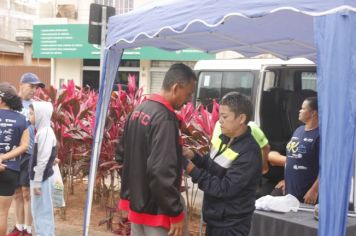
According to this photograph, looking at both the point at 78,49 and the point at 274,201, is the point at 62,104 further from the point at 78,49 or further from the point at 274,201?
the point at 78,49

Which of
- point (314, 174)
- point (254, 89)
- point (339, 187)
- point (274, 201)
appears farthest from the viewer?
point (254, 89)

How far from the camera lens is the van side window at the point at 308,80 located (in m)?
6.79

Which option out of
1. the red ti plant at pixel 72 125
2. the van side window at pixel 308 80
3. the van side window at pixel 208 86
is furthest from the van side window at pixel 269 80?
the red ti plant at pixel 72 125

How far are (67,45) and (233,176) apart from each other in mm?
17265

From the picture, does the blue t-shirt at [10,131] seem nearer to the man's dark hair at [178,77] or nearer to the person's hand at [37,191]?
the person's hand at [37,191]

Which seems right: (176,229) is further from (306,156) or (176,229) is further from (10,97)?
(10,97)

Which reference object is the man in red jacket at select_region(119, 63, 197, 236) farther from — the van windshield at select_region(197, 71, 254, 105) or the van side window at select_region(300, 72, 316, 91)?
the van windshield at select_region(197, 71, 254, 105)

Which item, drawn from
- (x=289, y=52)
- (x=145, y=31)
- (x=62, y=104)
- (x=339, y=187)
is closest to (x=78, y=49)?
(x=62, y=104)

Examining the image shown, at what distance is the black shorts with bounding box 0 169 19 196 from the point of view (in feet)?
16.3

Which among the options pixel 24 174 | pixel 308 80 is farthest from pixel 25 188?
pixel 308 80

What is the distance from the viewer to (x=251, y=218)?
139 inches

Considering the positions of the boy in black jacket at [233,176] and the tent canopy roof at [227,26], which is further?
the boy in black jacket at [233,176]

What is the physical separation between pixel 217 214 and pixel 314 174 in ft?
5.77

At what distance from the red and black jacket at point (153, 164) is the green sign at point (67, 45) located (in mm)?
14774
